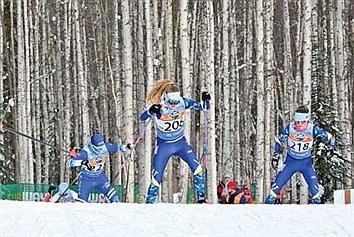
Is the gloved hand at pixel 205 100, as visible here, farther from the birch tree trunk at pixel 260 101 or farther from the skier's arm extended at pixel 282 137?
the birch tree trunk at pixel 260 101

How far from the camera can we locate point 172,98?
11.1m

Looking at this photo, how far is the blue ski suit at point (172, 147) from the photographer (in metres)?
11.0

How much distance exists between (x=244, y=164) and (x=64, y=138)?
5.73 metres

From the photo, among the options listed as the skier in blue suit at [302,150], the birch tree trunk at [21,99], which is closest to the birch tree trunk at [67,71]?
the birch tree trunk at [21,99]

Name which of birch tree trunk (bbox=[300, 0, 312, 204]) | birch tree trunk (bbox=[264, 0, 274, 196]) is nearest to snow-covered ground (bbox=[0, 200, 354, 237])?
birch tree trunk (bbox=[300, 0, 312, 204])

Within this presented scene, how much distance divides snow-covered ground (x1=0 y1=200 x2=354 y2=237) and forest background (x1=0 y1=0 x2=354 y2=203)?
8.46 m

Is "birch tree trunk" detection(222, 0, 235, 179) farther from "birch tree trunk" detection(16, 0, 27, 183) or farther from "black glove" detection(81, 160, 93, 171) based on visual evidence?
"black glove" detection(81, 160, 93, 171)

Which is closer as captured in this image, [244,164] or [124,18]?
[124,18]

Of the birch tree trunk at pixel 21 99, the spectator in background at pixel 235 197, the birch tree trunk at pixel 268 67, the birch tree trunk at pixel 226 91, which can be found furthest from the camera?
the birch tree trunk at pixel 21 99

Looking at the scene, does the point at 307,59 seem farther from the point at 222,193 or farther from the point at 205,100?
the point at 205,100

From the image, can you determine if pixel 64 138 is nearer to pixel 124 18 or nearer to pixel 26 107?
pixel 26 107

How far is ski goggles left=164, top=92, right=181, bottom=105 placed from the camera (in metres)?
11.1

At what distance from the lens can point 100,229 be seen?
262 inches

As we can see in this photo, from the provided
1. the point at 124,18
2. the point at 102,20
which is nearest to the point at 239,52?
the point at 102,20
